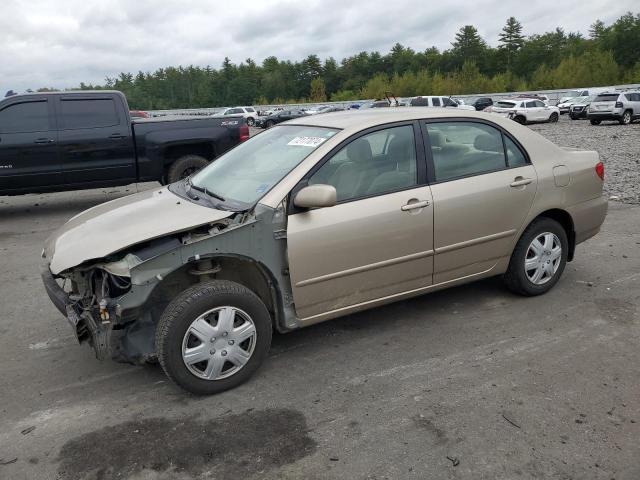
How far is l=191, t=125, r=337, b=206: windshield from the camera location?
3639mm

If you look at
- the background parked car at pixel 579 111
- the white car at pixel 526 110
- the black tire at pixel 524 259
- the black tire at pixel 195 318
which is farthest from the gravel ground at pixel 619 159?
the background parked car at pixel 579 111

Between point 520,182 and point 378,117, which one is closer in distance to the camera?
point 378,117

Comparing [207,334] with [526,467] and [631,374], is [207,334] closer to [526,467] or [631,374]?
[526,467]

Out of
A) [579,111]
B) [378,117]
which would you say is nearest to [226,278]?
[378,117]

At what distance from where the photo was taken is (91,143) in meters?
8.54

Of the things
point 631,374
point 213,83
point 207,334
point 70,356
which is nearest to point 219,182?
point 207,334

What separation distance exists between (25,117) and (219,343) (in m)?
6.91

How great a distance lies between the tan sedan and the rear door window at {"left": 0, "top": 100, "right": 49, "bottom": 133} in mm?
5142

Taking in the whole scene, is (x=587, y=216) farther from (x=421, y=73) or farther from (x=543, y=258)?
(x=421, y=73)

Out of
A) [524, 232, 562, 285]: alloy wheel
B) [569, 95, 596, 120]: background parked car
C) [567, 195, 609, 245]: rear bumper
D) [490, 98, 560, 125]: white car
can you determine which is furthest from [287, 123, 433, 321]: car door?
[569, 95, 596, 120]: background parked car

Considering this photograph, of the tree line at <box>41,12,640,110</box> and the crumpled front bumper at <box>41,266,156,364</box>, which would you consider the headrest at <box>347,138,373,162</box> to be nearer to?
the crumpled front bumper at <box>41,266,156,364</box>

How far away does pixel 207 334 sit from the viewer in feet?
10.5

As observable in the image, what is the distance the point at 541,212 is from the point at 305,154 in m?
2.07

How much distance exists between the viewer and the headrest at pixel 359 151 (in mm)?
3727
